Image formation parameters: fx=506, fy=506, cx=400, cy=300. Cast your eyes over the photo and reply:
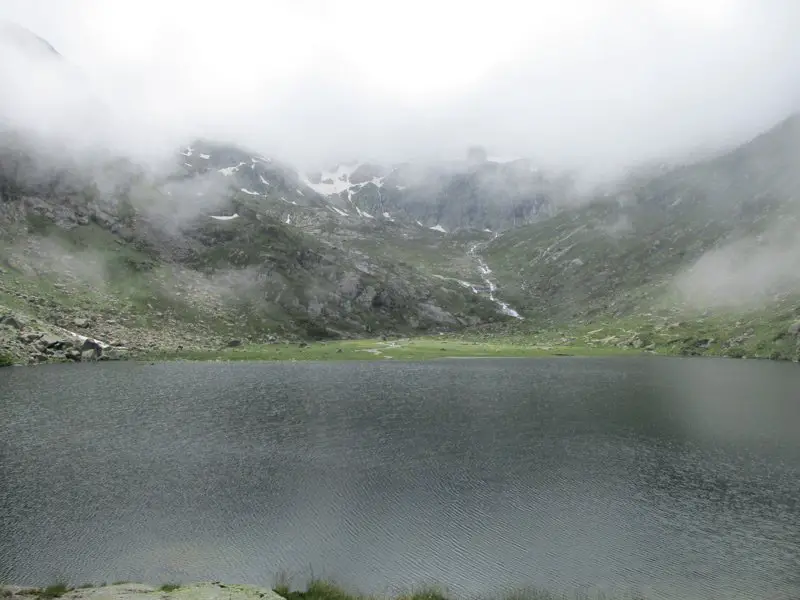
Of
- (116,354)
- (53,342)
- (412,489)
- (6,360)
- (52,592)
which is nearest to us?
(52,592)

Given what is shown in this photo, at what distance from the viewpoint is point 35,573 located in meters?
28.4

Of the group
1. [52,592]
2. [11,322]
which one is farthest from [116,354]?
[52,592]

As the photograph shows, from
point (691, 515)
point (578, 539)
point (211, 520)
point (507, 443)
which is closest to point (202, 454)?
point (211, 520)

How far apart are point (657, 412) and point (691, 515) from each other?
1575 inches

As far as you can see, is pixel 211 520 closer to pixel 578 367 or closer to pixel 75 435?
pixel 75 435

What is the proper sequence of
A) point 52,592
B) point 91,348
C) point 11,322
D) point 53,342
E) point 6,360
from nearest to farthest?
point 52,592 → point 6,360 → point 11,322 → point 53,342 → point 91,348

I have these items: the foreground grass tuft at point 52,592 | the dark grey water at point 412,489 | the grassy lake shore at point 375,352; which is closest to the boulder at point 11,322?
the grassy lake shore at point 375,352

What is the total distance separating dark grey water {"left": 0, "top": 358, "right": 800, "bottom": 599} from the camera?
96.7ft

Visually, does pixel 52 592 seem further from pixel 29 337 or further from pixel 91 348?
pixel 91 348

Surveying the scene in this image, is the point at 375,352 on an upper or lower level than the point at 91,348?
upper

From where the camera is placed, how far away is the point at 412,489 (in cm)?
4284

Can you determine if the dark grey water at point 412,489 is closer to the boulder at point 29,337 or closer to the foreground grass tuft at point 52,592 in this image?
the foreground grass tuft at point 52,592

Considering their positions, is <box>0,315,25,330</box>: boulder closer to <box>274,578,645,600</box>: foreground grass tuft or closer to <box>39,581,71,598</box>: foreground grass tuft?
<box>39,581,71,598</box>: foreground grass tuft

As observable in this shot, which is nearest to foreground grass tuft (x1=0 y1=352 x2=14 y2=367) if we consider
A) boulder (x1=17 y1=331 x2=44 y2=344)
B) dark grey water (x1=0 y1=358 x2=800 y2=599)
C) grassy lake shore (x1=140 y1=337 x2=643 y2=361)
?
boulder (x1=17 y1=331 x2=44 y2=344)
